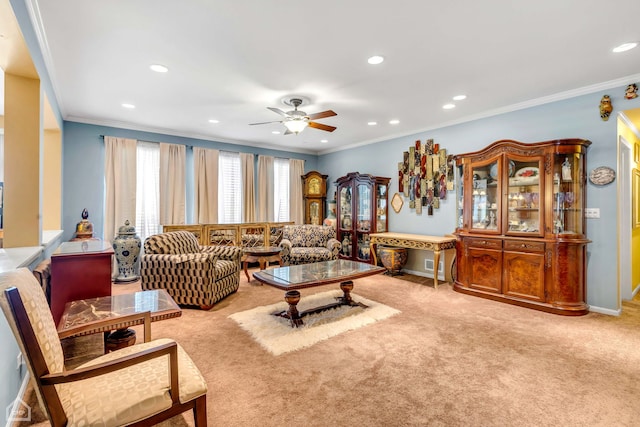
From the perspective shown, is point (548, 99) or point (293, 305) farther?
point (548, 99)

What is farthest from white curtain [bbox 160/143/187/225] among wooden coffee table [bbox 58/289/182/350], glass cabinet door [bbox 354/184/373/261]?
wooden coffee table [bbox 58/289/182/350]

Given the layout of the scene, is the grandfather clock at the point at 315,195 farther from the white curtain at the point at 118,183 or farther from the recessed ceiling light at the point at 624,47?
the recessed ceiling light at the point at 624,47

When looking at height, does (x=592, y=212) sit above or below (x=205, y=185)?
below

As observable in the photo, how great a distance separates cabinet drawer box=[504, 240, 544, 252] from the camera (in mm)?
3648

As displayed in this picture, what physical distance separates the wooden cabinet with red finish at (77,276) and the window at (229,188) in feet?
11.9

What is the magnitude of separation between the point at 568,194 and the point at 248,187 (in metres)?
5.37

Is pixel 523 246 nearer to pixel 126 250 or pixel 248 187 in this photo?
pixel 248 187

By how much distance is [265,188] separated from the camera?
6.80 meters

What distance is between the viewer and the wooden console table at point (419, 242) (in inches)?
179

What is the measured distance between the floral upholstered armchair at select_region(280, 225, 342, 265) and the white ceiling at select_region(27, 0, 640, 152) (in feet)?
7.32

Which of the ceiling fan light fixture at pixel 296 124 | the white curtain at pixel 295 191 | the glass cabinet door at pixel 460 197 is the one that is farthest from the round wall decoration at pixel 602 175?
the white curtain at pixel 295 191

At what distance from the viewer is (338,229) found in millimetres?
6680

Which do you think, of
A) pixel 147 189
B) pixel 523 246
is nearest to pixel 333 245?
pixel 523 246

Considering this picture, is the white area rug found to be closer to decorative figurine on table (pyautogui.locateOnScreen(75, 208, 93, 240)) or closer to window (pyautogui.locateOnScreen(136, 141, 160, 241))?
decorative figurine on table (pyautogui.locateOnScreen(75, 208, 93, 240))
